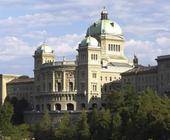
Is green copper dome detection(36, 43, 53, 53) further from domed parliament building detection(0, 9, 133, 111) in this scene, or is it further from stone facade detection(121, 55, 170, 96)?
stone facade detection(121, 55, 170, 96)

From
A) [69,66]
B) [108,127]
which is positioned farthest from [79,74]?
[108,127]

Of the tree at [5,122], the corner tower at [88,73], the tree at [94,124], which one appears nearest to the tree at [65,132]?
the tree at [94,124]

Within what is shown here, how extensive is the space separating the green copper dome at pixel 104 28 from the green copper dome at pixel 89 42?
28.6 ft

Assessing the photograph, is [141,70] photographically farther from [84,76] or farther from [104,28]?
[104,28]

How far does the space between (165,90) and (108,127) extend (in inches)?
1827

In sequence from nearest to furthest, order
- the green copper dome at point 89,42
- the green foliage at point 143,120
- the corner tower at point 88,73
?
1. the green foliage at point 143,120
2. the corner tower at point 88,73
3. the green copper dome at point 89,42

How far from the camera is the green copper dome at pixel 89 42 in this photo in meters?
178

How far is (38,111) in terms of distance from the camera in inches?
7042

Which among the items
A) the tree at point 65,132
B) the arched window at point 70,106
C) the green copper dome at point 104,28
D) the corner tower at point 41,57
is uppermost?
the green copper dome at point 104,28

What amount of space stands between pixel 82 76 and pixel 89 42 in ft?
25.8

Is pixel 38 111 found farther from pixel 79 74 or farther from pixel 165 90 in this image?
pixel 165 90

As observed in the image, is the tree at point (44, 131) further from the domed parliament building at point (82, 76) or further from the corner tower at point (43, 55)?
the corner tower at point (43, 55)

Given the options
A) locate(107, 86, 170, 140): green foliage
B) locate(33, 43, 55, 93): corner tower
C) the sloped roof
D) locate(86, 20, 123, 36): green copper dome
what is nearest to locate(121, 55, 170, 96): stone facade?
the sloped roof

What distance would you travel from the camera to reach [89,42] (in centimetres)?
17762
